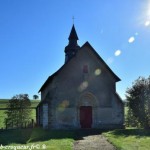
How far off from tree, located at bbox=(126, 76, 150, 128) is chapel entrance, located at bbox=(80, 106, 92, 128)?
14.6 ft

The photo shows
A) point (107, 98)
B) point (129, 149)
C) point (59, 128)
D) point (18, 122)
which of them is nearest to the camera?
point (129, 149)

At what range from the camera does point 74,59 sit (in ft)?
94.9

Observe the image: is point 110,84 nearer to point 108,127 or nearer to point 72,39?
point 108,127

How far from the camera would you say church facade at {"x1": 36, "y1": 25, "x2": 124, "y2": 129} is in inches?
1087

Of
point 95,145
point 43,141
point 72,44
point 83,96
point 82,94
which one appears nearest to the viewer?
point 95,145

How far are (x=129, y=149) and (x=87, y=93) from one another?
42.7 ft

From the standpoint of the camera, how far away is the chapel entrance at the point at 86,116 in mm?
28681

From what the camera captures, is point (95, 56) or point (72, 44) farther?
point (72, 44)

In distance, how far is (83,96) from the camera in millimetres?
28734

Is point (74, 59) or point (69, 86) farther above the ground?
point (74, 59)

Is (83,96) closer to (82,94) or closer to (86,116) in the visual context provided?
(82,94)

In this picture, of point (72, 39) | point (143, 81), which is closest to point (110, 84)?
point (143, 81)

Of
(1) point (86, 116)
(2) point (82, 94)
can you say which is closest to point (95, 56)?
(2) point (82, 94)

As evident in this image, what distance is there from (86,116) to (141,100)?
18.7 ft
